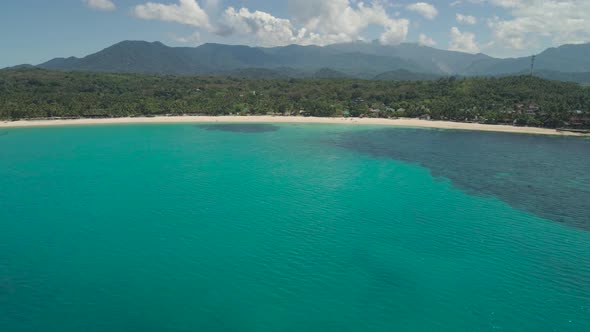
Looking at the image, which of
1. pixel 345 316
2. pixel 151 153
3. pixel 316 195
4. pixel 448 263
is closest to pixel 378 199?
pixel 316 195

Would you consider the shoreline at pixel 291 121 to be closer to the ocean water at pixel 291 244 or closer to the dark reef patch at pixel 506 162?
the dark reef patch at pixel 506 162

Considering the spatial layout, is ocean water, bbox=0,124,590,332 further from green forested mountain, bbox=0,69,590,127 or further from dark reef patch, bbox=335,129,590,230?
green forested mountain, bbox=0,69,590,127

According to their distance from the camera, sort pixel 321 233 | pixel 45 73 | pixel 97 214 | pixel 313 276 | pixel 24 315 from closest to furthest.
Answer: pixel 24 315, pixel 313 276, pixel 321 233, pixel 97 214, pixel 45 73

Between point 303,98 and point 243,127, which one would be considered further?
point 303,98

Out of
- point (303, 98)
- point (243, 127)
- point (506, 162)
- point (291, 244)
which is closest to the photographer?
point (291, 244)

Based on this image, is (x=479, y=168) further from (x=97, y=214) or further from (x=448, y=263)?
(x=97, y=214)

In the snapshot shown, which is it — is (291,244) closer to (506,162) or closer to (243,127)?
(506,162)

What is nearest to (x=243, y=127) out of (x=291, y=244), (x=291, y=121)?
(x=291, y=121)
